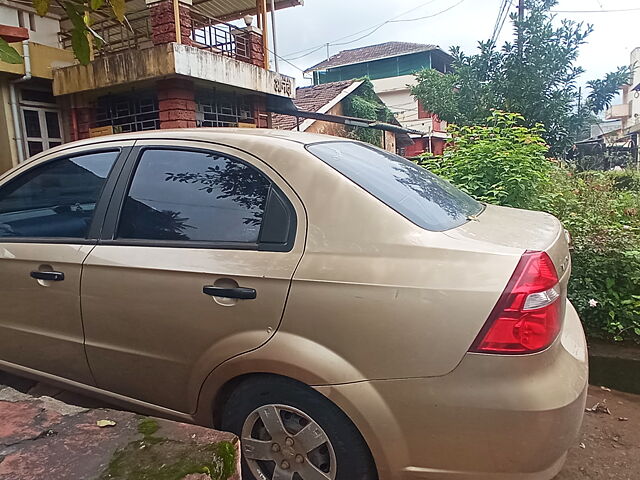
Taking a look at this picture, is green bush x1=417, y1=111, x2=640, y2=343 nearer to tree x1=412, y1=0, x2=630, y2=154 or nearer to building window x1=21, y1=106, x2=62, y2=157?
tree x1=412, y1=0, x2=630, y2=154

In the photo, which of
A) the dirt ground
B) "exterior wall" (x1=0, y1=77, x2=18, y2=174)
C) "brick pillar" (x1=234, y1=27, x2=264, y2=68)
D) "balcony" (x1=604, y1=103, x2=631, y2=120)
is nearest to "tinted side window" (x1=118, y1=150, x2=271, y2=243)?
the dirt ground

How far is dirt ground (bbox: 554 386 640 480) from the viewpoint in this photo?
2283 mm

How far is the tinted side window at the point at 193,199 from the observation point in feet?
6.59

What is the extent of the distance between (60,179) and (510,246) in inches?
87.6

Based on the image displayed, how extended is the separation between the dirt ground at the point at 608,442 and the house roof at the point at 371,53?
29.4 metres

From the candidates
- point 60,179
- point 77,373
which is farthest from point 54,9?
point 77,373

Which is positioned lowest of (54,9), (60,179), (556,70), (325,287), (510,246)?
(325,287)

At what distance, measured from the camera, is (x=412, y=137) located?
24.4 metres

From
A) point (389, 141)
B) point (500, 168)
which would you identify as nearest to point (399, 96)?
point (389, 141)

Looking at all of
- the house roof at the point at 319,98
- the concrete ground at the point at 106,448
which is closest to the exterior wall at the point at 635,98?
the house roof at the point at 319,98

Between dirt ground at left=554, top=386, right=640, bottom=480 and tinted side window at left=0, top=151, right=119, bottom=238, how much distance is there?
2594 mm

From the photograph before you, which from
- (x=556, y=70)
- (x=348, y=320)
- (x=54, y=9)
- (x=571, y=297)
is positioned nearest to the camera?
(x=348, y=320)

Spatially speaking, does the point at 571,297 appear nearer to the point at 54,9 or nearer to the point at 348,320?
the point at 348,320

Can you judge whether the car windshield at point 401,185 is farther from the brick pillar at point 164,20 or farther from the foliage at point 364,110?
the foliage at point 364,110
